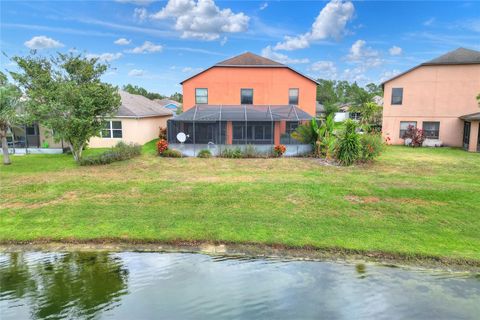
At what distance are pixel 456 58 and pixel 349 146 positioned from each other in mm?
14728

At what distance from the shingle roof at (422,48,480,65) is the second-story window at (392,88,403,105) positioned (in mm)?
2579

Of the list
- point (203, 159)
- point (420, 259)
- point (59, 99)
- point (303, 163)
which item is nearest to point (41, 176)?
point (59, 99)

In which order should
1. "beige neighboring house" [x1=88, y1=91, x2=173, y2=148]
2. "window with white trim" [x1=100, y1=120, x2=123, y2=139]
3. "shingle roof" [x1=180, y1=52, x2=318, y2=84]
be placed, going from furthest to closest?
"shingle roof" [x1=180, y1=52, x2=318, y2=84]
"window with white trim" [x1=100, y1=120, x2=123, y2=139]
"beige neighboring house" [x1=88, y1=91, x2=173, y2=148]

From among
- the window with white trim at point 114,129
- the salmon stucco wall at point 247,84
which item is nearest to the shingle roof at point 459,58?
the salmon stucco wall at point 247,84

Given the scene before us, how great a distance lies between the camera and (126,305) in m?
5.57

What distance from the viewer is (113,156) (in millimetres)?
17391

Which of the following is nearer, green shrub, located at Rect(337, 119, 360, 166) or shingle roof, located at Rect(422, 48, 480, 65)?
green shrub, located at Rect(337, 119, 360, 166)

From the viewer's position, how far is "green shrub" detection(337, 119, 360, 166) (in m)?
16.3

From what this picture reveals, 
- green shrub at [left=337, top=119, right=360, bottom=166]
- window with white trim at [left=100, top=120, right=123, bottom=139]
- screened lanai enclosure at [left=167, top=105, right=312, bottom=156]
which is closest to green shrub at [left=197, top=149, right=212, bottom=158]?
screened lanai enclosure at [left=167, top=105, right=312, bottom=156]

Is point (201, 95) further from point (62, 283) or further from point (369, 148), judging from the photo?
point (62, 283)

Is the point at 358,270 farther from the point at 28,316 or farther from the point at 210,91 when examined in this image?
the point at 210,91

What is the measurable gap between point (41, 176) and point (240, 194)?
9.17 meters

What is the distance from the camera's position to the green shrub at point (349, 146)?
53.4 feet

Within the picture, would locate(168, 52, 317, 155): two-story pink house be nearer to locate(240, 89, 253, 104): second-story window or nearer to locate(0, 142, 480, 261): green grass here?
locate(240, 89, 253, 104): second-story window
